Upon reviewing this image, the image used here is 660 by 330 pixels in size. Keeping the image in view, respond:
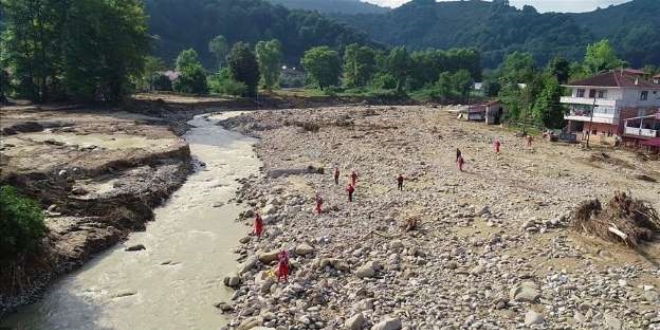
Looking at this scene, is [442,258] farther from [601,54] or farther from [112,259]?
[601,54]

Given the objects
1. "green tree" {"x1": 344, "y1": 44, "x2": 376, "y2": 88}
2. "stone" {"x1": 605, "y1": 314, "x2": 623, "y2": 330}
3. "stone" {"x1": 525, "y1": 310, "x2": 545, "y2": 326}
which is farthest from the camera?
"green tree" {"x1": 344, "y1": 44, "x2": 376, "y2": 88}

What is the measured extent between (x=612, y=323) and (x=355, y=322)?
23.1ft

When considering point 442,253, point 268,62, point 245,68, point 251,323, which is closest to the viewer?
point 251,323

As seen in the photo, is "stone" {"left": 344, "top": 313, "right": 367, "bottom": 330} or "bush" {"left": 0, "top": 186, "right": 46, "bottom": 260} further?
"bush" {"left": 0, "top": 186, "right": 46, "bottom": 260}

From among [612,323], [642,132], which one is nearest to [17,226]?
[612,323]

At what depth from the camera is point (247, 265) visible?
19484 millimetres

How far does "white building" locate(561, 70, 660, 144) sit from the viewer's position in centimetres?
4988

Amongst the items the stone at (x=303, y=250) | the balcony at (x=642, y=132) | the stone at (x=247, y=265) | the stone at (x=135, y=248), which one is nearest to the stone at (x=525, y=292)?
the stone at (x=303, y=250)

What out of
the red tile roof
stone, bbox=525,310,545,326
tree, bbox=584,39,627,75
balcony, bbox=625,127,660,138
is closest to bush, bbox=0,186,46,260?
stone, bbox=525,310,545,326

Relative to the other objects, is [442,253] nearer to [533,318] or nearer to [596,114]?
[533,318]

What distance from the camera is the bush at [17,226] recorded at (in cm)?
1614

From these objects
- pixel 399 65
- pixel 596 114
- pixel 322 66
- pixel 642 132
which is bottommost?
pixel 642 132

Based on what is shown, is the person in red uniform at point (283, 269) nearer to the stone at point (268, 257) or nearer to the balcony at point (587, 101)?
the stone at point (268, 257)

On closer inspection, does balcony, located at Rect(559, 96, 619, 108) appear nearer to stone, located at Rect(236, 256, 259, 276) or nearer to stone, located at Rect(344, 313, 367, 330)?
stone, located at Rect(236, 256, 259, 276)
